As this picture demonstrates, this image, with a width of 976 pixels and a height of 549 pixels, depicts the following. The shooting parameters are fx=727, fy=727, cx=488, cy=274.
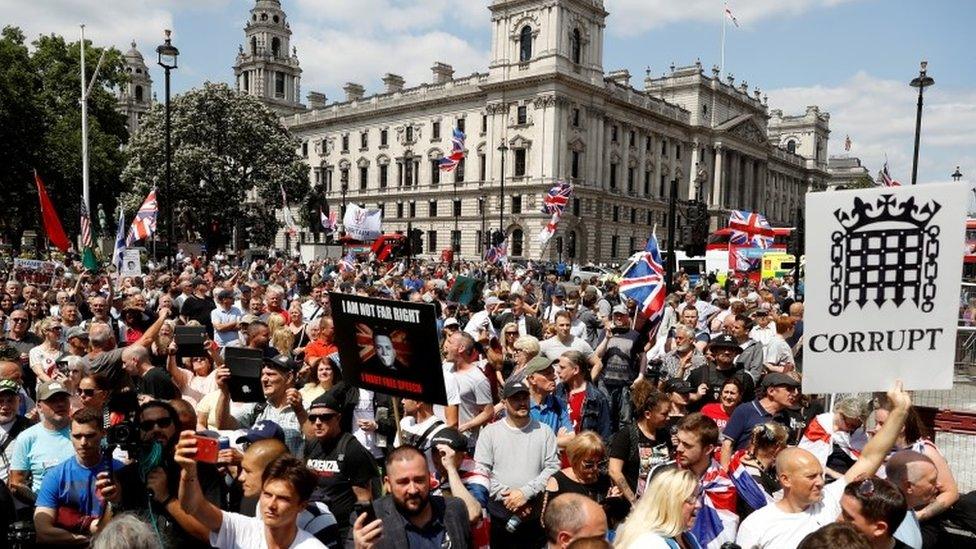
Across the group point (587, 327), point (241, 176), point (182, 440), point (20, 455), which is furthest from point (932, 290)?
point (241, 176)

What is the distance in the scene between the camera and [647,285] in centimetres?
1029

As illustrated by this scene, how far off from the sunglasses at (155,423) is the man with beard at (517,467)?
187 centimetres

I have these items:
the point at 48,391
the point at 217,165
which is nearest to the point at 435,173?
the point at 217,165

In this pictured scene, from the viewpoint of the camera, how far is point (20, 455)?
447cm

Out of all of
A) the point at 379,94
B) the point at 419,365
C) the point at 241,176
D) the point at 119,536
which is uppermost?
the point at 379,94

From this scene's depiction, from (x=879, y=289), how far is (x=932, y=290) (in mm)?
273

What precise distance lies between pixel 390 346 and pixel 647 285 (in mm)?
6474

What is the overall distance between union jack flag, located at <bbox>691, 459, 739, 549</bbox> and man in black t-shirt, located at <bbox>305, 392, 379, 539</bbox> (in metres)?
1.83

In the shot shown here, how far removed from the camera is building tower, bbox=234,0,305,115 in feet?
328

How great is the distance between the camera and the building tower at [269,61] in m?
99.9

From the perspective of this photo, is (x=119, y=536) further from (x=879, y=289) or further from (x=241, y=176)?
(x=241, y=176)

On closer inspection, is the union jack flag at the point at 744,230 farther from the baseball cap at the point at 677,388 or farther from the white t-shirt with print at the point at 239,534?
the white t-shirt with print at the point at 239,534

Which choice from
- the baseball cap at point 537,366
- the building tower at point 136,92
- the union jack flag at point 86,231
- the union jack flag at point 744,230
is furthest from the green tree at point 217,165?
the building tower at point 136,92

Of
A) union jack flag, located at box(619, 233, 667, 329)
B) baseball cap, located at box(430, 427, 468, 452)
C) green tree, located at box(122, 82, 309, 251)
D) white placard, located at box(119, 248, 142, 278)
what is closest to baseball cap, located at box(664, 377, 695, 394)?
baseball cap, located at box(430, 427, 468, 452)
